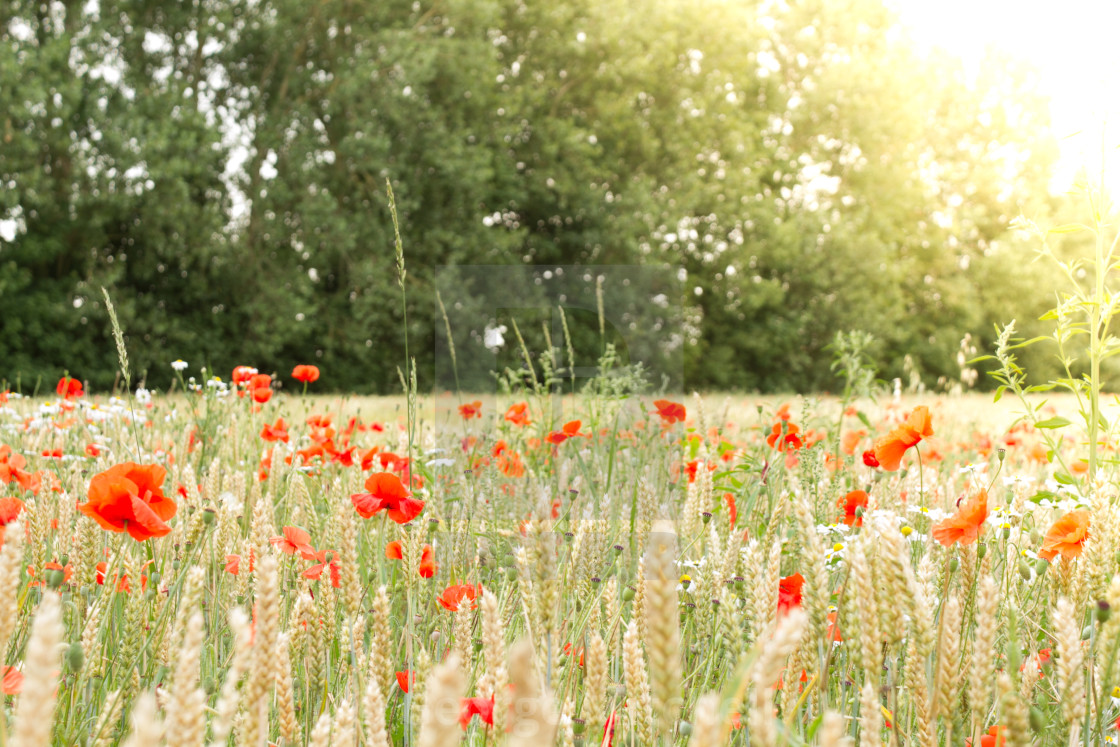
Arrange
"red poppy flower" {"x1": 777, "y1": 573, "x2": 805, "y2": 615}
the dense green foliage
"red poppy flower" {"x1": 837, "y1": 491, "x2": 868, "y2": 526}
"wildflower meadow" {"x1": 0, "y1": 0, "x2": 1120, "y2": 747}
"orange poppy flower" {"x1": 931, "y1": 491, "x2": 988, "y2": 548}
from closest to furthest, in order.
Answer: "wildflower meadow" {"x1": 0, "y1": 0, "x2": 1120, "y2": 747} → "orange poppy flower" {"x1": 931, "y1": 491, "x2": 988, "y2": 548} → "red poppy flower" {"x1": 777, "y1": 573, "x2": 805, "y2": 615} → "red poppy flower" {"x1": 837, "y1": 491, "x2": 868, "y2": 526} → the dense green foliage

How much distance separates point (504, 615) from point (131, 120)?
14.0 meters

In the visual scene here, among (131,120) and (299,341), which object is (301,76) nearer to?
(131,120)

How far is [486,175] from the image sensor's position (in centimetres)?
1588

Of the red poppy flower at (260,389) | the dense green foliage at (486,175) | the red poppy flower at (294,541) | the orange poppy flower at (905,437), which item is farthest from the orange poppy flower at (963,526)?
Answer: the dense green foliage at (486,175)

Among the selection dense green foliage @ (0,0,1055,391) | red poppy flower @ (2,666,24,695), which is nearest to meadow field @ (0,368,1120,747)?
red poppy flower @ (2,666,24,695)

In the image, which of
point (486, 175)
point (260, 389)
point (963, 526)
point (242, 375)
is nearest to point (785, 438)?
point (963, 526)

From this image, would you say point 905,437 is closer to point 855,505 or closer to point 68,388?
point 855,505

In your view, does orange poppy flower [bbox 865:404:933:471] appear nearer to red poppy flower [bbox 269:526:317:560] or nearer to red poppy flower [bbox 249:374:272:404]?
red poppy flower [bbox 269:526:317:560]

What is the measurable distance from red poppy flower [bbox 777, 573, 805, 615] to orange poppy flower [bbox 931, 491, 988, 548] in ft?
0.75

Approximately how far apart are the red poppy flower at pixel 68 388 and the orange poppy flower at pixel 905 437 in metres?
2.89

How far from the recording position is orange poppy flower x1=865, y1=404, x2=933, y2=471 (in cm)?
167

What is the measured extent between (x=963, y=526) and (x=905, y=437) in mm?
447

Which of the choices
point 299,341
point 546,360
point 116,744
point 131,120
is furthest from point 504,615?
point 299,341

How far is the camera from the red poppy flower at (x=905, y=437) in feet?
5.49
